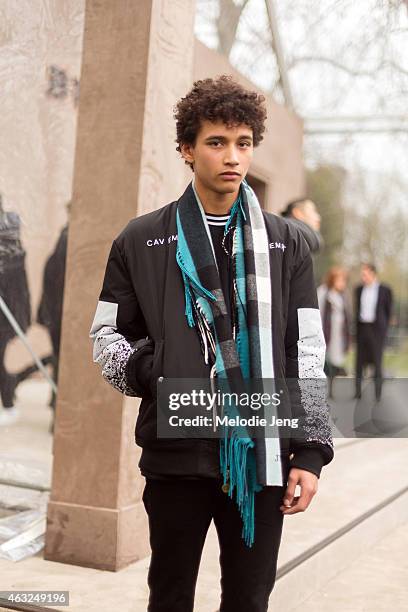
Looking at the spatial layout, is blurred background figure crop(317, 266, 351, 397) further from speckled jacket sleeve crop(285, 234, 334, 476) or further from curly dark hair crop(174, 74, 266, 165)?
curly dark hair crop(174, 74, 266, 165)

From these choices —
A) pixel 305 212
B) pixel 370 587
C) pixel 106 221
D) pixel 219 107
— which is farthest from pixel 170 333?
pixel 305 212

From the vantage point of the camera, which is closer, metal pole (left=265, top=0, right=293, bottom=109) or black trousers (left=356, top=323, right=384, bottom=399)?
metal pole (left=265, top=0, right=293, bottom=109)

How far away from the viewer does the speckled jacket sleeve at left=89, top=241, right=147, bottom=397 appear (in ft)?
7.22

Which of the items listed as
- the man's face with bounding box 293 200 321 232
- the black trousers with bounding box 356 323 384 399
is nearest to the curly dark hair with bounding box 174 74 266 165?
the man's face with bounding box 293 200 321 232

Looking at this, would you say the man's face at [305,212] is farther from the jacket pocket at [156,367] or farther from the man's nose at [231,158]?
the jacket pocket at [156,367]

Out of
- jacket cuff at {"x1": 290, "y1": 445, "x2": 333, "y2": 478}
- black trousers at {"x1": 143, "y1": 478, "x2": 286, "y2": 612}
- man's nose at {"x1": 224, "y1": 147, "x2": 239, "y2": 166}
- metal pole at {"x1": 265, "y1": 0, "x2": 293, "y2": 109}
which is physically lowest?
black trousers at {"x1": 143, "y1": 478, "x2": 286, "y2": 612}

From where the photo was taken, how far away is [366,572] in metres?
4.60

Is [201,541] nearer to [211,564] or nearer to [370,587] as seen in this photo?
[211,564]

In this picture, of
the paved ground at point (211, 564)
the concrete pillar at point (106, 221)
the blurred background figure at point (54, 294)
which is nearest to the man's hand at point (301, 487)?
the paved ground at point (211, 564)

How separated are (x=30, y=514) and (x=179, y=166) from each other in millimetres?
1859

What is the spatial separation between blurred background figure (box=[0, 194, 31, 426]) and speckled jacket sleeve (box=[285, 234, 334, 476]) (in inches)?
86.2

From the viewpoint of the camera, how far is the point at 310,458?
2178 millimetres

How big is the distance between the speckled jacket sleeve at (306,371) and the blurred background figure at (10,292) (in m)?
2.19

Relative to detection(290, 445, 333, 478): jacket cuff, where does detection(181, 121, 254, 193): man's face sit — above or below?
above
